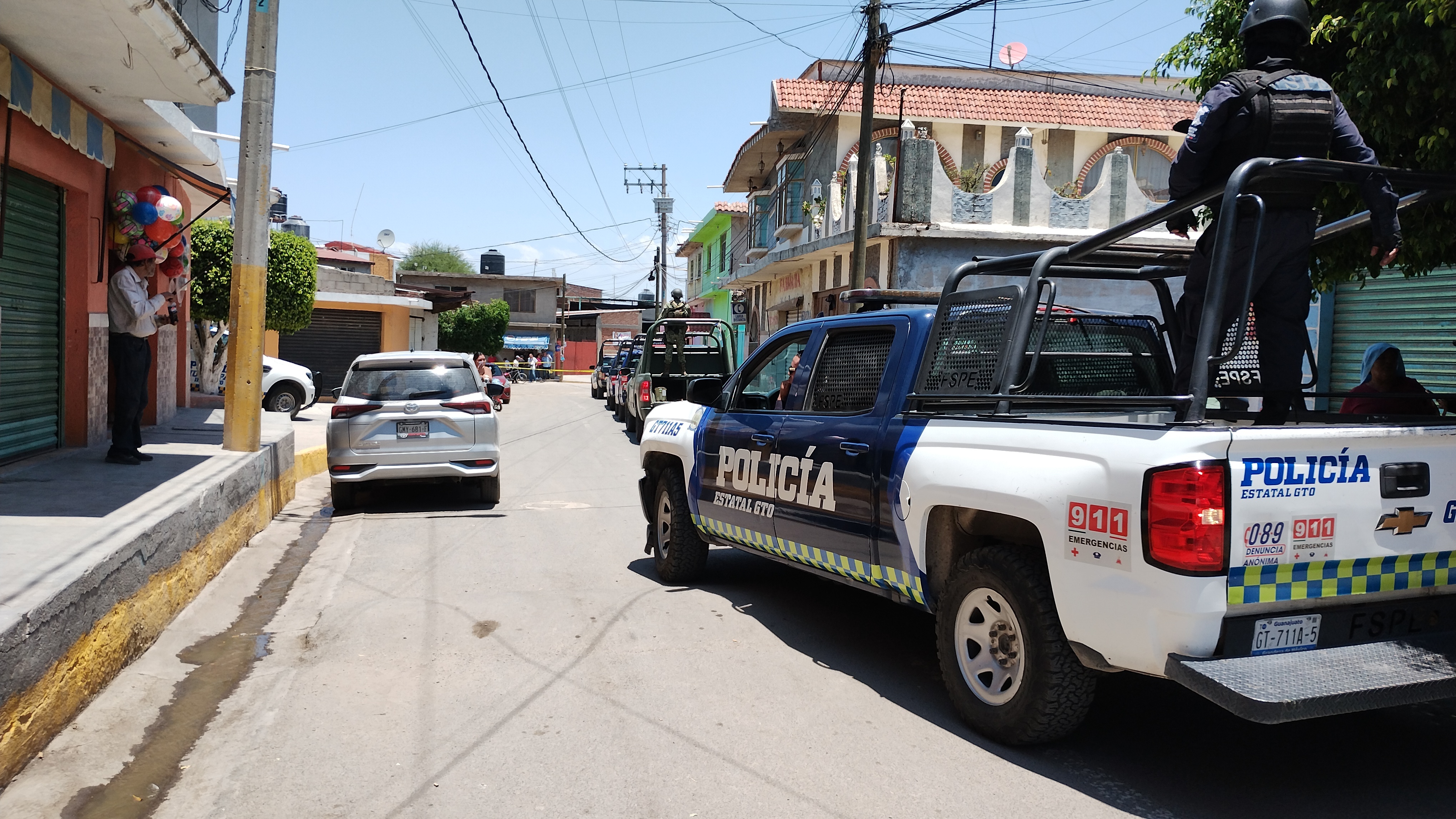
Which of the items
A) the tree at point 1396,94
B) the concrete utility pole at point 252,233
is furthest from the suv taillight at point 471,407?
the tree at point 1396,94

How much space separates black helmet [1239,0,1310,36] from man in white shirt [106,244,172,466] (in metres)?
8.30

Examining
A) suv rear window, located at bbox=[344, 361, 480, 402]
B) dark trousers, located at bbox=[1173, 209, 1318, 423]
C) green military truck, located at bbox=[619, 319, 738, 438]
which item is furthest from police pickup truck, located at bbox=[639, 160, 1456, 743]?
green military truck, located at bbox=[619, 319, 738, 438]

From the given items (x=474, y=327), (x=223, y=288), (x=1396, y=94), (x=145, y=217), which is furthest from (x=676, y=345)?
(x=474, y=327)

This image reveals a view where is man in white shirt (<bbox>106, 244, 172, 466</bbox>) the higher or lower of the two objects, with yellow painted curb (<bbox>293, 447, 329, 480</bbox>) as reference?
higher

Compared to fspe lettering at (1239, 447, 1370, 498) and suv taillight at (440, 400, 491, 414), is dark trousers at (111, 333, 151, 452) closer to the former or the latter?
suv taillight at (440, 400, 491, 414)

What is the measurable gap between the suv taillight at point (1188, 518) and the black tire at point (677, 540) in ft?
13.1

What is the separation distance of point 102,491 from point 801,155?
25.3 metres

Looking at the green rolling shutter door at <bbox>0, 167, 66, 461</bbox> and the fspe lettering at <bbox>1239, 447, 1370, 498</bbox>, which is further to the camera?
the green rolling shutter door at <bbox>0, 167, 66, 461</bbox>

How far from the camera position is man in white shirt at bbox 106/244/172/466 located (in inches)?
345

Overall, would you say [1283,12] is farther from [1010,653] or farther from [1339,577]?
[1010,653]

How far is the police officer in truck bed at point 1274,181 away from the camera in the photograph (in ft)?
14.0

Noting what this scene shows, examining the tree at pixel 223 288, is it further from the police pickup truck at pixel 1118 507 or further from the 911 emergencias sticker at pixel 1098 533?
the 911 emergencias sticker at pixel 1098 533

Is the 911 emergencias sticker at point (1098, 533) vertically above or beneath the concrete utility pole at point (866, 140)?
beneath

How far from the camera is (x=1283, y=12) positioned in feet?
15.0
